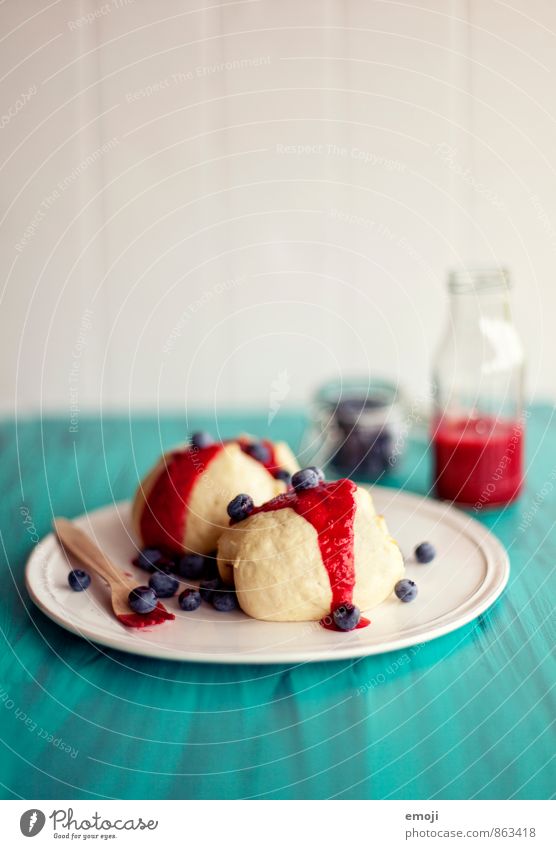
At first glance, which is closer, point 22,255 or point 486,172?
point 486,172

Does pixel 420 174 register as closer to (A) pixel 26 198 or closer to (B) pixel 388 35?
(B) pixel 388 35

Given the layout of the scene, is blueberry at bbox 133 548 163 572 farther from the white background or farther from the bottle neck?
the white background

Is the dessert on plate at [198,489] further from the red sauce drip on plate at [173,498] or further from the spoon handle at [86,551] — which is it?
the spoon handle at [86,551]

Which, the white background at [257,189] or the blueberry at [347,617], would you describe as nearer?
the blueberry at [347,617]

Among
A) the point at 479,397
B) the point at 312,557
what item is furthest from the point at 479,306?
the point at 312,557

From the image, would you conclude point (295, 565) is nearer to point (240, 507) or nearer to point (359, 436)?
point (240, 507)

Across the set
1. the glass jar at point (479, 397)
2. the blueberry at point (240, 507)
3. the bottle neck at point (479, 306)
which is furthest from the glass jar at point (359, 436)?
→ the blueberry at point (240, 507)
